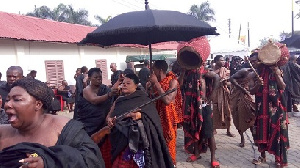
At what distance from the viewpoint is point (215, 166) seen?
16.7 feet

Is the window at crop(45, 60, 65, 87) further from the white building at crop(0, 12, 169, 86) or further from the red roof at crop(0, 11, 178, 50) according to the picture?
the red roof at crop(0, 11, 178, 50)

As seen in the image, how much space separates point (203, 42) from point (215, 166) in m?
→ 2.01

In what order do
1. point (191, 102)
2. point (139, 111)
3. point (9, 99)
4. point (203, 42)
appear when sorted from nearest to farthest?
point (9, 99), point (139, 111), point (203, 42), point (191, 102)

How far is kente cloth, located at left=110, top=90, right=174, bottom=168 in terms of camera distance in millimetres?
3352

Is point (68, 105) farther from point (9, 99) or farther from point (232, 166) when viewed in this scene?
point (9, 99)

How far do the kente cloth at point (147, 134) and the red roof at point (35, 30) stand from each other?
907 cm

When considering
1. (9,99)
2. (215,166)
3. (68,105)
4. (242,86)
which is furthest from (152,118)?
(68,105)

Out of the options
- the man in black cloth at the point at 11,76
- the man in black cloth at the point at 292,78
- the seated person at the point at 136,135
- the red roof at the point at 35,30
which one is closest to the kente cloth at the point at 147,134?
the seated person at the point at 136,135

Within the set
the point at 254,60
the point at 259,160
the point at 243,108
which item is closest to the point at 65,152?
the point at 254,60

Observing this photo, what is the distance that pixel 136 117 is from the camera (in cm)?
333

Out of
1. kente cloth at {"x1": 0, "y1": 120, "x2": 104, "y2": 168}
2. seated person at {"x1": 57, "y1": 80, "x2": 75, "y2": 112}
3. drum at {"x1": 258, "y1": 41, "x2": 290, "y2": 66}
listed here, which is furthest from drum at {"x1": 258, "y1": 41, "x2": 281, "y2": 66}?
seated person at {"x1": 57, "y1": 80, "x2": 75, "y2": 112}

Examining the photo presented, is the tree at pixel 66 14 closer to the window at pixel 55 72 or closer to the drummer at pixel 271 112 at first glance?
the window at pixel 55 72

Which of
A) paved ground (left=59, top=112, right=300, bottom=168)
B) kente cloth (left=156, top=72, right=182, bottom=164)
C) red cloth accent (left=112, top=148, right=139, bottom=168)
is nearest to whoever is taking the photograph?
red cloth accent (left=112, top=148, right=139, bottom=168)

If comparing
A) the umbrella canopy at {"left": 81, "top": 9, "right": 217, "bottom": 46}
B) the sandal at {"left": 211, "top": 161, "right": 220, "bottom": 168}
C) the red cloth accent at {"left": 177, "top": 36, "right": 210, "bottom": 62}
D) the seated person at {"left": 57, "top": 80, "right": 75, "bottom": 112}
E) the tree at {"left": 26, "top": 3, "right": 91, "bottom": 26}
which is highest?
the tree at {"left": 26, "top": 3, "right": 91, "bottom": 26}
